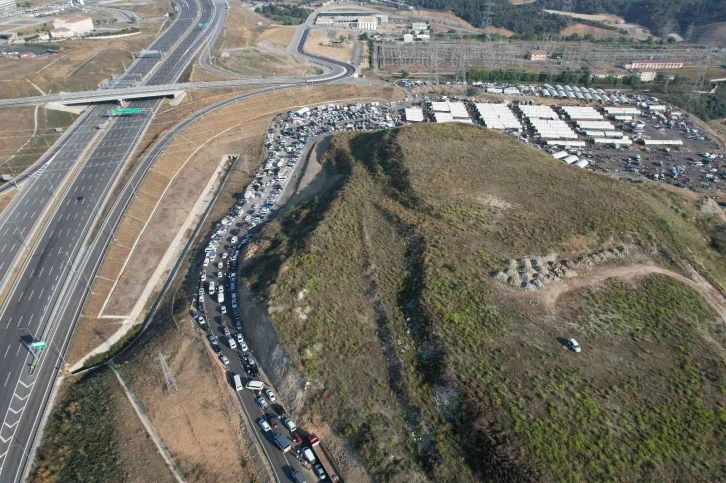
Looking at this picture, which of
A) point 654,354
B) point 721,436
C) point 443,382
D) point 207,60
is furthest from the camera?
point 207,60

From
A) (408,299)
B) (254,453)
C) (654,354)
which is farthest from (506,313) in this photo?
(254,453)

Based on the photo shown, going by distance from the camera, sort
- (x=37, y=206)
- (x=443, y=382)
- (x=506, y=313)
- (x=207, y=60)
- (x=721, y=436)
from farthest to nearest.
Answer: (x=207, y=60) < (x=37, y=206) < (x=506, y=313) < (x=443, y=382) < (x=721, y=436)

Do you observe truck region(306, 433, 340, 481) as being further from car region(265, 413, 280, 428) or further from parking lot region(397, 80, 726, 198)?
parking lot region(397, 80, 726, 198)

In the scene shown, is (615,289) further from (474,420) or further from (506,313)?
(474,420)

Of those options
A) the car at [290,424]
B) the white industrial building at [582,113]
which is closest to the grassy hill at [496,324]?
the car at [290,424]

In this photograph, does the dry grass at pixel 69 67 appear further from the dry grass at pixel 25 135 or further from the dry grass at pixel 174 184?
the dry grass at pixel 174 184

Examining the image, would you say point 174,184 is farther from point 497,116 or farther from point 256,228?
point 497,116
